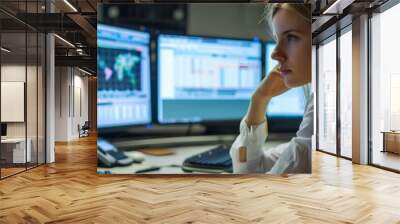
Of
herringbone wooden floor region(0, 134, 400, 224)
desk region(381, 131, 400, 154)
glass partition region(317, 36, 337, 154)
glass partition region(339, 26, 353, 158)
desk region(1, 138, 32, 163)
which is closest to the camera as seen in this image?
herringbone wooden floor region(0, 134, 400, 224)

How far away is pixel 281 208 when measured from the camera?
411 cm

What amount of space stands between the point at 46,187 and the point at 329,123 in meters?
7.26

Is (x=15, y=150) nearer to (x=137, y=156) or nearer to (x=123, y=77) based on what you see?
(x=137, y=156)

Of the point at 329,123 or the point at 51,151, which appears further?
the point at 329,123

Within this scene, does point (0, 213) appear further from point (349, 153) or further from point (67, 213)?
point (349, 153)

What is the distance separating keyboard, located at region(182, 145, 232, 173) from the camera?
5590 mm

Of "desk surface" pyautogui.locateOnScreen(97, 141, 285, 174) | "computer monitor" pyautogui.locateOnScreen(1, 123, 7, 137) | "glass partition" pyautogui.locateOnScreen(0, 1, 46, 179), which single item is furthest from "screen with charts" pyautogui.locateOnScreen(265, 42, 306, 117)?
"computer monitor" pyautogui.locateOnScreen(1, 123, 7, 137)

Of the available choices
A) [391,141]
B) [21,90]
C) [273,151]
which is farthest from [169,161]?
[391,141]

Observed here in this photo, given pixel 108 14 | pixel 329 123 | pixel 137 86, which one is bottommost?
pixel 329 123

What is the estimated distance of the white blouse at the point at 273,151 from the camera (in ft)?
18.2

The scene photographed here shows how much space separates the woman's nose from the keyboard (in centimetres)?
148

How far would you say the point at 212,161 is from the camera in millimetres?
5672

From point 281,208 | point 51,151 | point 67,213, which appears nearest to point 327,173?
point 281,208

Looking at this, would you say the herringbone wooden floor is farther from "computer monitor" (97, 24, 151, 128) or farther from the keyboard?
"computer monitor" (97, 24, 151, 128)
